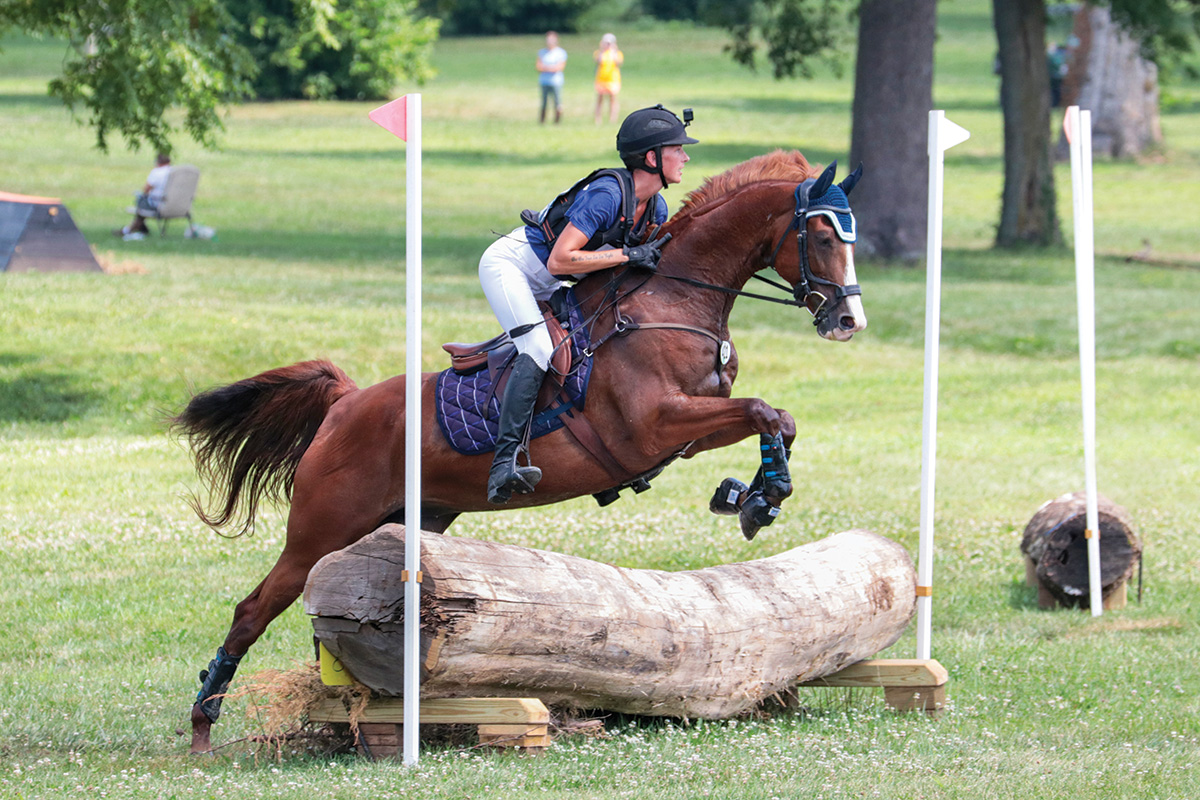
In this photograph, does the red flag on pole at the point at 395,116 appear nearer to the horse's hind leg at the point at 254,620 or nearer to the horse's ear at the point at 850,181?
the horse's ear at the point at 850,181

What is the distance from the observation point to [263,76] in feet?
145

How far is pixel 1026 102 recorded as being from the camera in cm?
2577

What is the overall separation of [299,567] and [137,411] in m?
9.14

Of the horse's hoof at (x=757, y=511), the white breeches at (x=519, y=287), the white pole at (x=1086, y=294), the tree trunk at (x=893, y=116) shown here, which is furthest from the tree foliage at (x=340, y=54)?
the horse's hoof at (x=757, y=511)

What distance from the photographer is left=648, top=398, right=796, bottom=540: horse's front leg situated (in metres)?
6.12

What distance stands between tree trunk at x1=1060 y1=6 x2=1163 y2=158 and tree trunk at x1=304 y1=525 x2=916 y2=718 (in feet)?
106

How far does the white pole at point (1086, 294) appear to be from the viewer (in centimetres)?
920

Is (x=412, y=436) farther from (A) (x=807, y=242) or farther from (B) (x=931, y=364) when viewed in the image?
(B) (x=931, y=364)

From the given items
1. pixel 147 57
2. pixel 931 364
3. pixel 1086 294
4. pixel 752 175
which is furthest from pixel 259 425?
pixel 147 57

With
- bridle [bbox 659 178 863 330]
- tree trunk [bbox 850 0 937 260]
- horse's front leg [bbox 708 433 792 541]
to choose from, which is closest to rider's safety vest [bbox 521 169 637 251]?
bridle [bbox 659 178 863 330]

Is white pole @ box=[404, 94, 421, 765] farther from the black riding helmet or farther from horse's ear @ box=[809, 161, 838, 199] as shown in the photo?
horse's ear @ box=[809, 161, 838, 199]

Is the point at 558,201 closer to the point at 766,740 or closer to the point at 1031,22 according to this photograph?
the point at 766,740

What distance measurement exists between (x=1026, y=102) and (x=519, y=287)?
→ 2124cm

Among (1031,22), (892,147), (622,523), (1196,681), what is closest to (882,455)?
(622,523)
